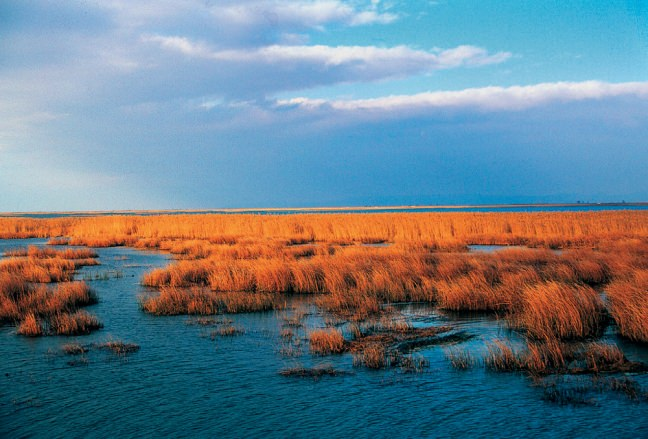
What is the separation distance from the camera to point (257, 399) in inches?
315

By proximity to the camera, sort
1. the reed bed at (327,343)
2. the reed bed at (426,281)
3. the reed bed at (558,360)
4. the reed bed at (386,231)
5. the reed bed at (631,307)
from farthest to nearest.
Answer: the reed bed at (386,231), the reed bed at (426,281), the reed bed at (631,307), the reed bed at (327,343), the reed bed at (558,360)

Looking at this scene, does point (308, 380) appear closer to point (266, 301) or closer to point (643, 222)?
point (266, 301)

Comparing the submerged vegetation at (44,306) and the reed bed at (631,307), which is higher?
the submerged vegetation at (44,306)

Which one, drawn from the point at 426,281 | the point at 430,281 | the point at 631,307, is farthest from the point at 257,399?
the point at 430,281

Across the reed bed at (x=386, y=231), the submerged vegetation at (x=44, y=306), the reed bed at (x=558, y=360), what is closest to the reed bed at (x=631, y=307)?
the reed bed at (x=558, y=360)

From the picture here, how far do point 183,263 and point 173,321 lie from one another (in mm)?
7497

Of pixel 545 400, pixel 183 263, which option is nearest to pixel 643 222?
pixel 183 263

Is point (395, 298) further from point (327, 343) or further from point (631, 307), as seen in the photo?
point (631, 307)

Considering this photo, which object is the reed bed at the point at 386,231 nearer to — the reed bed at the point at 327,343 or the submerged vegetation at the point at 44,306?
the submerged vegetation at the point at 44,306

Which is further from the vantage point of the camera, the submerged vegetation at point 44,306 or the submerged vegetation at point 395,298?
the submerged vegetation at point 44,306

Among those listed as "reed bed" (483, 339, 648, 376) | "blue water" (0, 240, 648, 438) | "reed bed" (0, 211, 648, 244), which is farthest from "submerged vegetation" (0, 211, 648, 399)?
"reed bed" (0, 211, 648, 244)

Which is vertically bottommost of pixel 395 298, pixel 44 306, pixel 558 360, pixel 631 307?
pixel 558 360

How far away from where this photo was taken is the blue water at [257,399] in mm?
6992

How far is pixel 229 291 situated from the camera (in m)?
16.7
